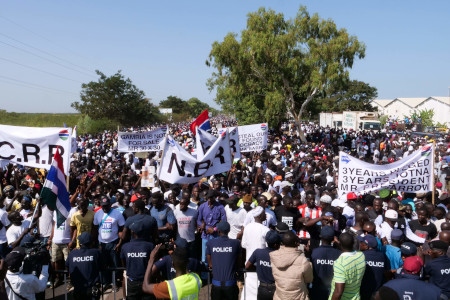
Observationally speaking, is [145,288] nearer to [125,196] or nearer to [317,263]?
[317,263]

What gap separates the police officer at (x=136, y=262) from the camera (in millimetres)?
4984

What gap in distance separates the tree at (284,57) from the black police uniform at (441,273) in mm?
25843

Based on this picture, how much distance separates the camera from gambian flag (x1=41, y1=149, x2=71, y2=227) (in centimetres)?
564

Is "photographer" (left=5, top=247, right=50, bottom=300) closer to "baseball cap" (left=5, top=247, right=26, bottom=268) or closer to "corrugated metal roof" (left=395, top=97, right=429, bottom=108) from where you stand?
"baseball cap" (left=5, top=247, right=26, bottom=268)

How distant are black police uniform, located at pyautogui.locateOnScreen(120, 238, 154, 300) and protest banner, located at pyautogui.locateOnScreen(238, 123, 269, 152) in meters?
8.97

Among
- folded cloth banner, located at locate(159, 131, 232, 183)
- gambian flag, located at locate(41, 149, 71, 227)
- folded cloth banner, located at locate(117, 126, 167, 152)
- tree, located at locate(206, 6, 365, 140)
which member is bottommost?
gambian flag, located at locate(41, 149, 71, 227)

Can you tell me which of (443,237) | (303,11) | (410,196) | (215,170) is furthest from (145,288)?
(303,11)

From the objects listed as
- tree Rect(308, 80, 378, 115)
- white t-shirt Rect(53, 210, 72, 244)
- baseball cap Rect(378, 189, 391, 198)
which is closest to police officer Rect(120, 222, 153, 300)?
white t-shirt Rect(53, 210, 72, 244)

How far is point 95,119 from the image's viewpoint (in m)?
54.0

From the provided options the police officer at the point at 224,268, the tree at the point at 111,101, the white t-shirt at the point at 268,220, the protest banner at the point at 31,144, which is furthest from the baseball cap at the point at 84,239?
the tree at the point at 111,101

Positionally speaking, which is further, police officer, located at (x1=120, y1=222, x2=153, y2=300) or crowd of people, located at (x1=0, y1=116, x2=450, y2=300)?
police officer, located at (x1=120, y1=222, x2=153, y2=300)

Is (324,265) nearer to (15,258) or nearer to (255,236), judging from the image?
(255,236)

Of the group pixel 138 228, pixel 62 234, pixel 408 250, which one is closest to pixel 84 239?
pixel 138 228

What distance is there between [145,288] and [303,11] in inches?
1195
